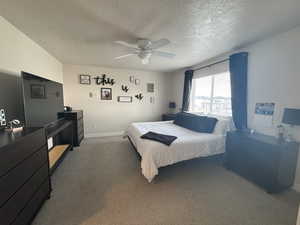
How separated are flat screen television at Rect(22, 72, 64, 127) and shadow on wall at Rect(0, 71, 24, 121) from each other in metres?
0.24

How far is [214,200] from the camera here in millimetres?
1861

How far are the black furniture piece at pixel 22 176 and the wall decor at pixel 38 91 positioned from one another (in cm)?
80

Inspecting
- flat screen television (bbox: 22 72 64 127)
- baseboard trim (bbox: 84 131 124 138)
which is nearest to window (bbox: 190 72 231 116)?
baseboard trim (bbox: 84 131 124 138)

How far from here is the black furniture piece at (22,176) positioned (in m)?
1.13

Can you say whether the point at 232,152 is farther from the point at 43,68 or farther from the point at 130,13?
the point at 43,68

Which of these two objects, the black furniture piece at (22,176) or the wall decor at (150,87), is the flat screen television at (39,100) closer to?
the black furniture piece at (22,176)

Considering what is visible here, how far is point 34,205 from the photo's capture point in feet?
4.98

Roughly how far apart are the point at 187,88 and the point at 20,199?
14.4 ft

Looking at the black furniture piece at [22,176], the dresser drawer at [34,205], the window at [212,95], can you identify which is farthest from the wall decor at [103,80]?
the dresser drawer at [34,205]

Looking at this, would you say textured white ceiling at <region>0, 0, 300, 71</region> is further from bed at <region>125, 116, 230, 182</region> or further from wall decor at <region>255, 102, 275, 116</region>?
bed at <region>125, 116, 230, 182</region>

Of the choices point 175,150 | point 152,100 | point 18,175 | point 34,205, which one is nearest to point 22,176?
point 18,175

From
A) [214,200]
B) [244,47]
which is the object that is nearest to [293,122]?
[214,200]

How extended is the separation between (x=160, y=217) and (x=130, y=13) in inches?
98.0

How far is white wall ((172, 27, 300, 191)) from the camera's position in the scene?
2066mm
